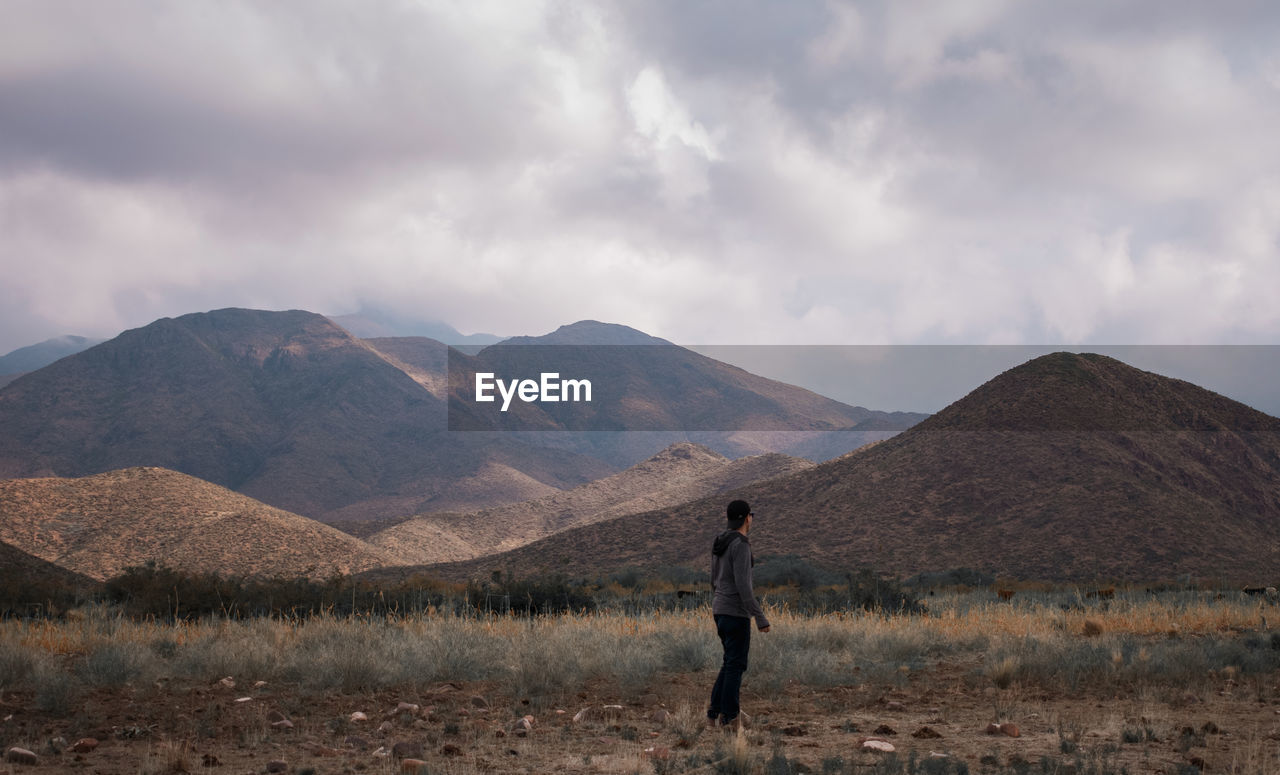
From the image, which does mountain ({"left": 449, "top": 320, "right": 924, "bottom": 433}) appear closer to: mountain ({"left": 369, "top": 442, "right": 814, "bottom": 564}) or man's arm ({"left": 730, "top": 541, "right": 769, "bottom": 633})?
mountain ({"left": 369, "top": 442, "right": 814, "bottom": 564})

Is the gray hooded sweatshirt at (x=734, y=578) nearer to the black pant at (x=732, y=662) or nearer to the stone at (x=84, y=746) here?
the black pant at (x=732, y=662)

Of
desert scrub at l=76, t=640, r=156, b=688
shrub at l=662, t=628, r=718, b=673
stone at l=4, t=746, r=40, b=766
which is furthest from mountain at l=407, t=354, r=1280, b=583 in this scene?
stone at l=4, t=746, r=40, b=766

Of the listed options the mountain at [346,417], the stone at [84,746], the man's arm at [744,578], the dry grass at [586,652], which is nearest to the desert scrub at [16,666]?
the dry grass at [586,652]

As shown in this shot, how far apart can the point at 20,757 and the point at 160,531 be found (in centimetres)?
5264

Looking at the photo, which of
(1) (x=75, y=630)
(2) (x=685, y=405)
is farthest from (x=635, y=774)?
(2) (x=685, y=405)

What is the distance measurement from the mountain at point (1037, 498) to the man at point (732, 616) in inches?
1258

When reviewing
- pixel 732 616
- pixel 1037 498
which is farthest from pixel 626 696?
pixel 1037 498

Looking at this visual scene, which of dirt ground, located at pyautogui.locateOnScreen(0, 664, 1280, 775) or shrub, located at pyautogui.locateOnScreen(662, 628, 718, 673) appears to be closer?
dirt ground, located at pyautogui.locateOnScreen(0, 664, 1280, 775)

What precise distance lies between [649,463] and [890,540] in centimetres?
5455

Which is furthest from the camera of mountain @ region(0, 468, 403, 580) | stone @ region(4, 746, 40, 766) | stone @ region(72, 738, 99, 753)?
mountain @ region(0, 468, 403, 580)

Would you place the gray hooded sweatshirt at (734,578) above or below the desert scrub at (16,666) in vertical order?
above

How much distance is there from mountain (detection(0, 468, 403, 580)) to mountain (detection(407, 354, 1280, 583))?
27.4ft

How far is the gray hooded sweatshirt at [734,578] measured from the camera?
28.2ft

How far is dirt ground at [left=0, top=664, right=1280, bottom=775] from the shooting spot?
7.53 m
